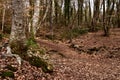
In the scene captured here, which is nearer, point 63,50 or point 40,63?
point 40,63

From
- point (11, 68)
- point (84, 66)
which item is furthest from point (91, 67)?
point (11, 68)

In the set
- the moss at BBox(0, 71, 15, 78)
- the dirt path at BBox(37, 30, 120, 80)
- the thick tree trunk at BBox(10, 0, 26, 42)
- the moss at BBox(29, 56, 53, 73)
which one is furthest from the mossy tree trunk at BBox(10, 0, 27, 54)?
the dirt path at BBox(37, 30, 120, 80)

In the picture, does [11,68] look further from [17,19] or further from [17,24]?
[17,19]

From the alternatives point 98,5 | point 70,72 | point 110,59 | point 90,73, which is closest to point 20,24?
point 70,72

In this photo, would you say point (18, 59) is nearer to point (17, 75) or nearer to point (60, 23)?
point (17, 75)

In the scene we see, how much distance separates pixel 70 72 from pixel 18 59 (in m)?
3.12

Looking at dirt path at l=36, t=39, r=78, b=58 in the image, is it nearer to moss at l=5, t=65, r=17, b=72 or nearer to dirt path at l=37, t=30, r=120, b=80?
dirt path at l=37, t=30, r=120, b=80

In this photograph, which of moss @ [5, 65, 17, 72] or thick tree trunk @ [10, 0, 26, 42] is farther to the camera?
thick tree trunk @ [10, 0, 26, 42]

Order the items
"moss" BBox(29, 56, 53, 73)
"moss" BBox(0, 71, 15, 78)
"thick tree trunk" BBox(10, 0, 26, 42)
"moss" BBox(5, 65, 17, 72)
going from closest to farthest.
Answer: "moss" BBox(0, 71, 15, 78) → "moss" BBox(5, 65, 17, 72) → "thick tree trunk" BBox(10, 0, 26, 42) → "moss" BBox(29, 56, 53, 73)

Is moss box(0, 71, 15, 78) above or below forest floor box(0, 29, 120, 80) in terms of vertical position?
above

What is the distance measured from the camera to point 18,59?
961 cm

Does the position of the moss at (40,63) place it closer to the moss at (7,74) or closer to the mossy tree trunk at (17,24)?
the mossy tree trunk at (17,24)

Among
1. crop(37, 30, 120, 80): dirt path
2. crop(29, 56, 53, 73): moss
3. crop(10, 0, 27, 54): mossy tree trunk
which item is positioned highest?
crop(10, 0, 27, 54): mossy tree trunk

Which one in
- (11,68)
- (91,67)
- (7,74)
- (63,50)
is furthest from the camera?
(63,50)
